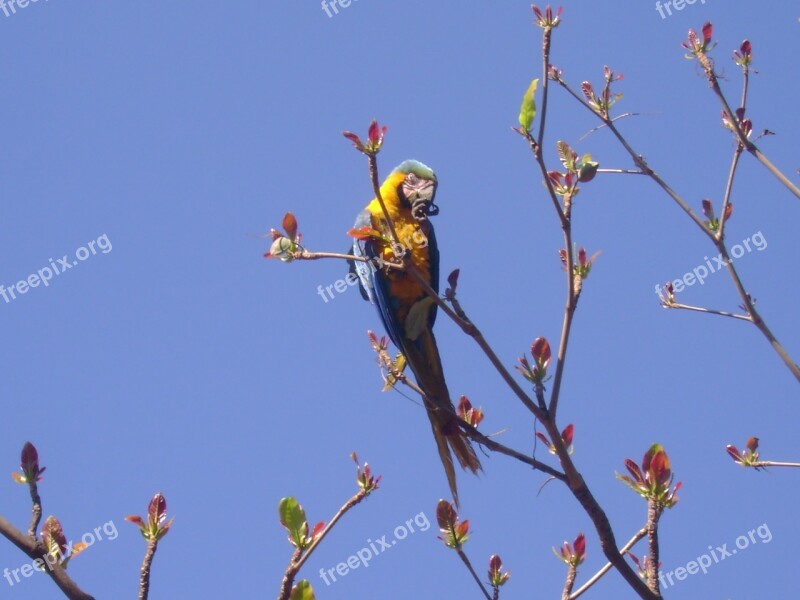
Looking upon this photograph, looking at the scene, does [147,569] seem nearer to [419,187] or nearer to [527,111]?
→ [527,111]

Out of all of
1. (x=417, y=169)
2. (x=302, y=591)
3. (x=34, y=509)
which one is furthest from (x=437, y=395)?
(x=34, y=509)

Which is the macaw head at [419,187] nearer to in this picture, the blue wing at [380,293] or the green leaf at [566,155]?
the blue wing at [380,293]

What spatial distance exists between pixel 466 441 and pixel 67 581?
2.08 metres

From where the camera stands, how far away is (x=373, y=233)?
2.48 metres

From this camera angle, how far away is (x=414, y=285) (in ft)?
15.0

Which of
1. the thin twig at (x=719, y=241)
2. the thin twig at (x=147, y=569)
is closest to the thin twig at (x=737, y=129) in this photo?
the thin twig at (x=719, y=241)

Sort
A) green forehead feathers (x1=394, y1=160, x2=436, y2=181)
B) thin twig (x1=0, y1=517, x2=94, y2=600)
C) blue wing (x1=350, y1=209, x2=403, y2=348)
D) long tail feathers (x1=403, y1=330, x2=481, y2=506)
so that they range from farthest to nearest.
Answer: green forehead feathers (x1=394, y1=160, x2=436, y2=181) → blue wing (x1=350, y1=209, x2=403, y2=348) → long tail feathers (x1=403, y1=330, x2=481, y2=506) → thin twig (x1=0, y1=517, x2=94, y2=600)

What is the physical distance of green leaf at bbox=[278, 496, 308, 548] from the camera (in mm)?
2311

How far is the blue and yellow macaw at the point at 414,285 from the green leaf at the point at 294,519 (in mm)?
780

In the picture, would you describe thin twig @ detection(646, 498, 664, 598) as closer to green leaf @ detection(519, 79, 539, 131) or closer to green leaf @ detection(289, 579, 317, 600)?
green leaf @ detection(289, 579, 317, 600)

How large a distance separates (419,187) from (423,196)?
0.26ft

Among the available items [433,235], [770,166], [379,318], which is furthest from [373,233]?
[433,235]

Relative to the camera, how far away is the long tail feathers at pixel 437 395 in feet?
11.2

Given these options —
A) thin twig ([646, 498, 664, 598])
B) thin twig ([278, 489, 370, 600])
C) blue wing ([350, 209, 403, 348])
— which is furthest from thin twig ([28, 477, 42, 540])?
blue wing ([350, 209, 403, 348])
